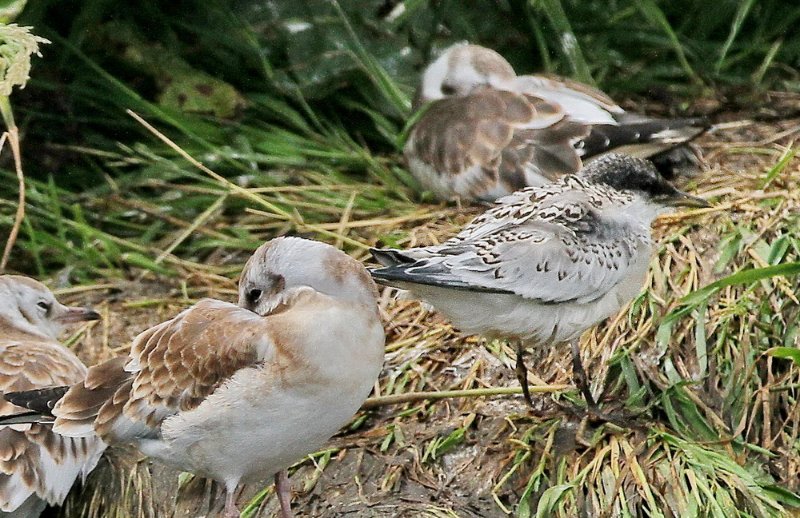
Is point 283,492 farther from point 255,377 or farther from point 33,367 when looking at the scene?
point 33,367

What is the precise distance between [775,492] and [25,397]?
2.57 metres

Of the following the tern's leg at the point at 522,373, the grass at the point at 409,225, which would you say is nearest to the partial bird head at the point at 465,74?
the grass at the point at 409,225

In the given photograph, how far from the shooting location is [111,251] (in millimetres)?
6164

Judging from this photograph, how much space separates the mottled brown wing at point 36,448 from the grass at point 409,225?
0.67 ft

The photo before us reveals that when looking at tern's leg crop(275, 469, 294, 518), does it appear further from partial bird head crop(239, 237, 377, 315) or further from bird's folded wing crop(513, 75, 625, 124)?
bird's folded wing crop(513, 75, 625, 124)

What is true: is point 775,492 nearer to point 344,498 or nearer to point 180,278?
point 344,498

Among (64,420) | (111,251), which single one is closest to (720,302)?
(64,420)

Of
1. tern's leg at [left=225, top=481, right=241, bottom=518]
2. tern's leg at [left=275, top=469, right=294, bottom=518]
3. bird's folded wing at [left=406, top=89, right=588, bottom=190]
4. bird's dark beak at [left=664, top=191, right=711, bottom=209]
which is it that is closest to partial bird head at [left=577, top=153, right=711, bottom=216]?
bird's dark beak at [left=664, top=191, right=711, bottom=209]

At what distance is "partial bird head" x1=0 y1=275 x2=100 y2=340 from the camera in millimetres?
5574

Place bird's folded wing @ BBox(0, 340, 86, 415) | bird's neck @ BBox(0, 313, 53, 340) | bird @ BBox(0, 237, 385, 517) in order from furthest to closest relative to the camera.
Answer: bird's neck @ BBox(0, 313, 53, 340), bird's folded wing @ BBox(0, 340, 86, 415), bird @ BBox(0, 237, 385, 517)

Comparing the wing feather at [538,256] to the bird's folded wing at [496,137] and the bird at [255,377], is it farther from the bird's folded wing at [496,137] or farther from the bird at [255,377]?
the bird's folded wing at [496,137]

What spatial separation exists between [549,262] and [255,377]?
1.05m

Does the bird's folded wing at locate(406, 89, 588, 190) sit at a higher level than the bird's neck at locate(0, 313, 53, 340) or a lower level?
higher

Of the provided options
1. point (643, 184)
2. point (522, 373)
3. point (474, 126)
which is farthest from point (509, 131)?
point (522, 373)
